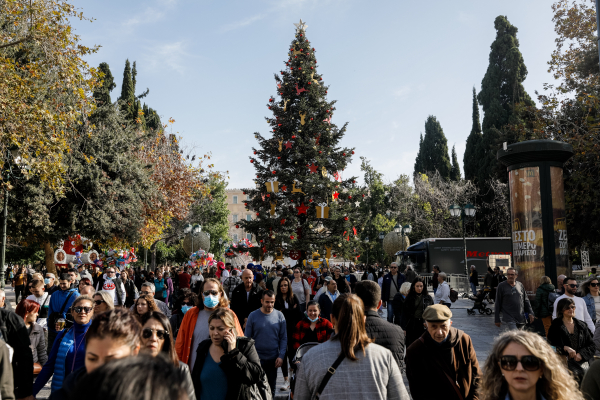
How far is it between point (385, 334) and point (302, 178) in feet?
72.8

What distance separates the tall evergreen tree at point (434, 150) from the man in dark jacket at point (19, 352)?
172 ft

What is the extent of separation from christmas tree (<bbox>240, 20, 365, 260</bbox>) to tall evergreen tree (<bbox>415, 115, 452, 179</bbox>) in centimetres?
2926

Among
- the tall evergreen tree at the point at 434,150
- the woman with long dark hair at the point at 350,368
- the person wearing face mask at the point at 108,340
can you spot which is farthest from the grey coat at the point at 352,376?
the tall evergreen tree at the point at 434,150

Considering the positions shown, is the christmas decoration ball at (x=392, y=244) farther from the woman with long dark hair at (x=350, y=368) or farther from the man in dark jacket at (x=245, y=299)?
the woman with long dark hair at (x=350, y=368)

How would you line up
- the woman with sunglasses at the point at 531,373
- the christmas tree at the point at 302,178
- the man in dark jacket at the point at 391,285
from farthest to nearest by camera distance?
the christmas tree at the point at 302,178
the man in dark jacket at the point at 391,285
the woman with sunglasses at the point at 531,373

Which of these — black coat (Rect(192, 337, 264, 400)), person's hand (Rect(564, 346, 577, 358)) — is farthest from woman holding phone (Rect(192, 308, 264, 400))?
person's hand (Rect(564, 346, 577, 358))

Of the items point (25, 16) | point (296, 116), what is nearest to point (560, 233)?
point (25, 16)

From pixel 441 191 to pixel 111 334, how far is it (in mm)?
46161

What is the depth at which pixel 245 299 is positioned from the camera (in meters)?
8.19

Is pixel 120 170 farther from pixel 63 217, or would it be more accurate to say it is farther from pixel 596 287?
pixel 596 287

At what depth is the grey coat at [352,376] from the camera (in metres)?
3.09

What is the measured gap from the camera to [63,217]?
22.5 m

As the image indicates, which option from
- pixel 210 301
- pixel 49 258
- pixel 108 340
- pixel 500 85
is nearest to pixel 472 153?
pixel 500 85

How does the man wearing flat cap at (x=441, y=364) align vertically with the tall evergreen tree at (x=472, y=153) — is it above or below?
below
